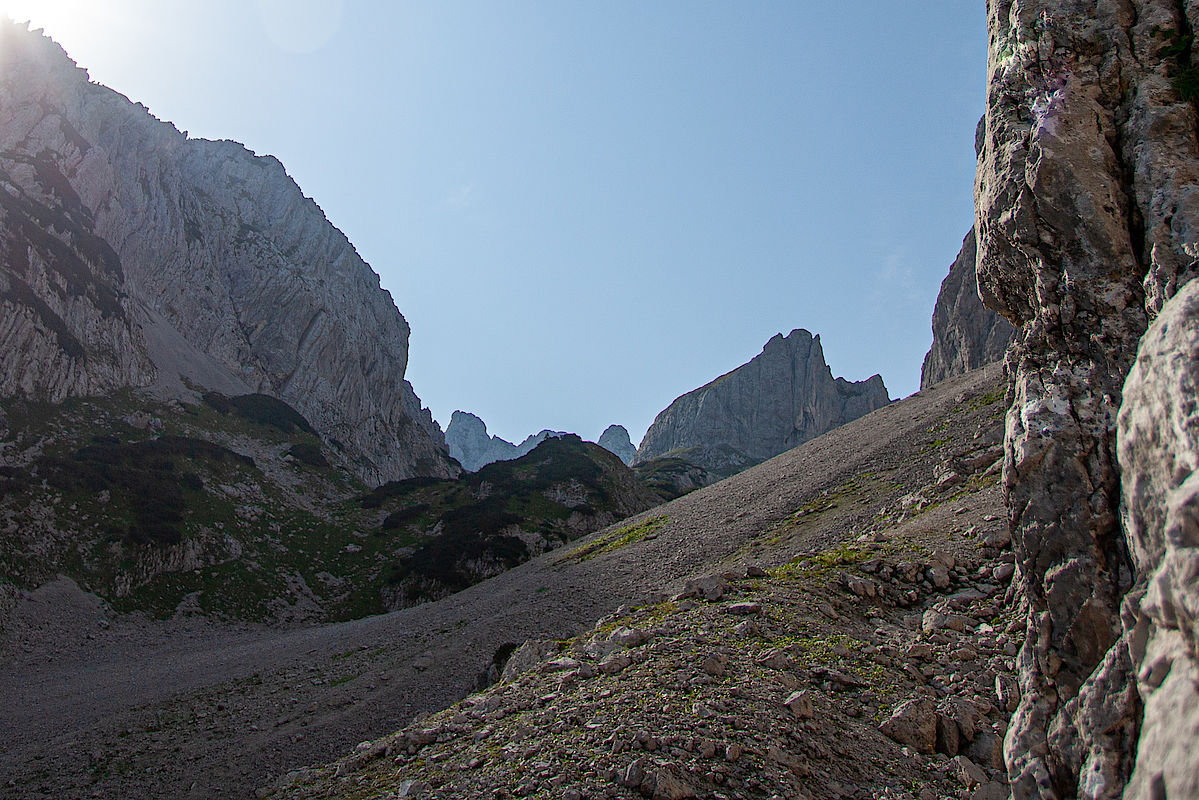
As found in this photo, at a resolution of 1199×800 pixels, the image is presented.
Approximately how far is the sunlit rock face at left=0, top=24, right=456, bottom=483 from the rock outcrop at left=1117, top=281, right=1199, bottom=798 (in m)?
73.6

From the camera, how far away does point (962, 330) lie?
11206cm

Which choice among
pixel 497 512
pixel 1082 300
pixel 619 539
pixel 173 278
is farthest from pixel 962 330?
pixel 173 278

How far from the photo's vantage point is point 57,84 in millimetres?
97375

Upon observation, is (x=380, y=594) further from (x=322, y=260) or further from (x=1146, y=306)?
(x=322, y=260)

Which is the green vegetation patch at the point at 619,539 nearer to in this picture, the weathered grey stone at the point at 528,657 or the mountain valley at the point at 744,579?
the mountain valley at the point at 744,579

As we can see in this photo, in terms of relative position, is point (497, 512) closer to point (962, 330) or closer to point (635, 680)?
point (635, 680)

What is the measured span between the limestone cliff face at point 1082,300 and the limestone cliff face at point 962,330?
312 ft

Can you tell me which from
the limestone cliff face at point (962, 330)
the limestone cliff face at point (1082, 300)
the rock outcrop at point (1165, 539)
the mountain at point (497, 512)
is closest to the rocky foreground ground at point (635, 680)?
the limestone cliff face at point (1082, 300)

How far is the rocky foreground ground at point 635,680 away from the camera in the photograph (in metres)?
10.2

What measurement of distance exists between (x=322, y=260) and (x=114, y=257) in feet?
189

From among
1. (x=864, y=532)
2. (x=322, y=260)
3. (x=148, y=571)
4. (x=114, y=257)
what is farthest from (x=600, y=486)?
(x=322, y=260)

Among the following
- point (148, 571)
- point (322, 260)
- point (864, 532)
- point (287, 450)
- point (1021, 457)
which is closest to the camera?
point (1021, 457)

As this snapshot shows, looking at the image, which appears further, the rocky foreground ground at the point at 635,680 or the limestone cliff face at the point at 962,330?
the limestone cliff face at the point at 962,330

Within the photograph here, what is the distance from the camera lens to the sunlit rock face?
66.6m
